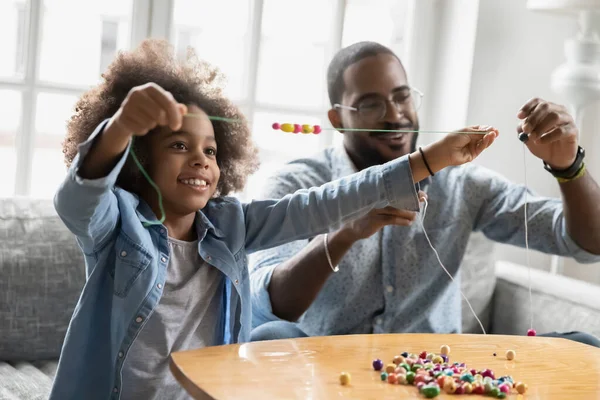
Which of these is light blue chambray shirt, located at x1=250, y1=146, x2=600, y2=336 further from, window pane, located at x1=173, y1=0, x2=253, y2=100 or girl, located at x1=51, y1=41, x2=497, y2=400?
window pane, located at x1=173, y1=0, x2=253, y2=100

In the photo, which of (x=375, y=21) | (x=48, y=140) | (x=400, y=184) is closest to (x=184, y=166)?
(x=400, y=184)

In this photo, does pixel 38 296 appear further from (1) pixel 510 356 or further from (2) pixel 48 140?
(1) pixel 510 356

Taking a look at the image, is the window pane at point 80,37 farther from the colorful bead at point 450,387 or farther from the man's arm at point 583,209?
the colorful bead at point 450,387

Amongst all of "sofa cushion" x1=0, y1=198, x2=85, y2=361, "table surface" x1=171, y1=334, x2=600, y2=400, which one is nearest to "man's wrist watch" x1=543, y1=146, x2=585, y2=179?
"table surface" x1=171, y1=334, x2=600, y2=400

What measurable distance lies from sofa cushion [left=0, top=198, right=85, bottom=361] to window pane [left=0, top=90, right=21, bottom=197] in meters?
0.34

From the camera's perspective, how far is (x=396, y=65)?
218 centimetres

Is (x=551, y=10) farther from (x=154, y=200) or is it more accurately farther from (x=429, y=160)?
(x=154, y=200)

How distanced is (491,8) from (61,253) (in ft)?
5.21

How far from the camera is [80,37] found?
8.15ft

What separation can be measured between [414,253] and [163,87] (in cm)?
85

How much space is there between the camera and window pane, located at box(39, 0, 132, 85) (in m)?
2.43

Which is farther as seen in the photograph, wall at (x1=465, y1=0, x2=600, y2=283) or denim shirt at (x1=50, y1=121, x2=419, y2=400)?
wall at (x1=465, y1=0, x2=600, y2=283)

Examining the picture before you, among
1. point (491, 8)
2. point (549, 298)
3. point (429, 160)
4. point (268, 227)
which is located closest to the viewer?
point (429, 160)

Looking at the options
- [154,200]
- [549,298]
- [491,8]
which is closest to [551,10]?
[491,8]
